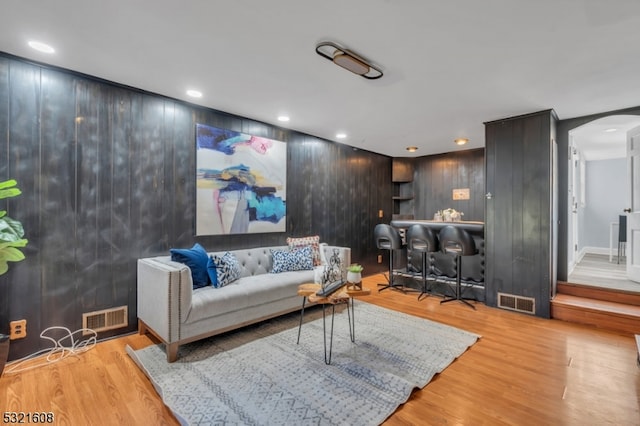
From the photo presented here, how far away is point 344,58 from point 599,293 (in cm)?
422

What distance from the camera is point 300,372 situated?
225 centimetres

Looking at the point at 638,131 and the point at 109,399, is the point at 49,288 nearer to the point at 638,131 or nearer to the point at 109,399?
the point at 109,399

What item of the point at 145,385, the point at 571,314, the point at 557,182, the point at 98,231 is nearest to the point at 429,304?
the point at 571,314

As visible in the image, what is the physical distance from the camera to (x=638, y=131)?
393 centimetres

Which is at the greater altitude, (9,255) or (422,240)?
(9,255)

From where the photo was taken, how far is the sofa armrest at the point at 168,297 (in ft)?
7.88

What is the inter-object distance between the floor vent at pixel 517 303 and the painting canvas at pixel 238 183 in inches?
123

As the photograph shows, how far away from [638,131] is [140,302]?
6435mm

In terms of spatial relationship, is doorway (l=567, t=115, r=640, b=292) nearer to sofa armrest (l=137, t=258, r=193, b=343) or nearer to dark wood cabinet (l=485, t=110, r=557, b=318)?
dark wood cabinet (l=485, t=110, r=557, b=318)

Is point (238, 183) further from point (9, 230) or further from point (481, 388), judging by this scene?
point (481, 388)

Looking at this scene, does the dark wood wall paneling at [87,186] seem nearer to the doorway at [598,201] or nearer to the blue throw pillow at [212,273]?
the blue throw pillow at [212,273]

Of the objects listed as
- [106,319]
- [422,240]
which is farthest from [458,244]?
[106,319]

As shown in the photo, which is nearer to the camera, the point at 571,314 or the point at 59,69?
the point at 59,69

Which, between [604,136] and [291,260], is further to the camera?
[604,136]
